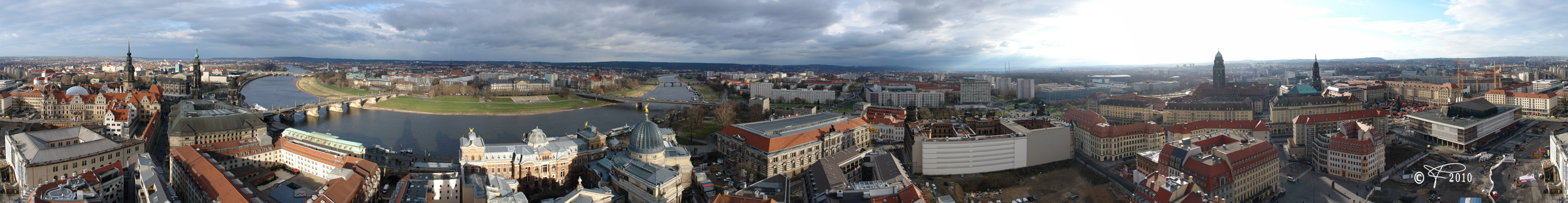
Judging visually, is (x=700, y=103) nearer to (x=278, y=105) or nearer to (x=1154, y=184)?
(x=278, y=105)

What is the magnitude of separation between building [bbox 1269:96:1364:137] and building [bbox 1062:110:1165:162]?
4.11 meters

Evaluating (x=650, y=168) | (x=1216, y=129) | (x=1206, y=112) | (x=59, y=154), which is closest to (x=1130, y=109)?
Result: (x=1206, y=112)

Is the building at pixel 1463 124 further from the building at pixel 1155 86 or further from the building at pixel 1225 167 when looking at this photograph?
the building at pixel 1225 167

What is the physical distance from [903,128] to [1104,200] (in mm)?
6290

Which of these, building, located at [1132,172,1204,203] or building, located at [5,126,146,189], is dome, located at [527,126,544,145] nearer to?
building, located at [5,126,146,189]

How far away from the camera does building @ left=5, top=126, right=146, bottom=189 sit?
32.9 feet

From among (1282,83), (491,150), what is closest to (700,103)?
(491,150)

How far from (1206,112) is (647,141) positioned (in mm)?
12761

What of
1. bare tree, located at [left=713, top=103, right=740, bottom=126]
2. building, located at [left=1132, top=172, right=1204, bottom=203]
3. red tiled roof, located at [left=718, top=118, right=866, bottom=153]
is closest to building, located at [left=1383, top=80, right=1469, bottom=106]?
building, located at [left=1132, top=172, right=1204, bottom=203]

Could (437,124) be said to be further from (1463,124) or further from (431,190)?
(1463,124)

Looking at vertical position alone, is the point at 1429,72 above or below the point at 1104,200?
above

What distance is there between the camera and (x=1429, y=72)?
92.8 ft

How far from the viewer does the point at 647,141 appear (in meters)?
11.0

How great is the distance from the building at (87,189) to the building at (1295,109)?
1947 centimetres
